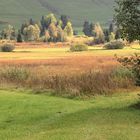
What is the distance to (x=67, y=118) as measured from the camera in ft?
83.8

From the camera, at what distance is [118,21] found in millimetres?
28688

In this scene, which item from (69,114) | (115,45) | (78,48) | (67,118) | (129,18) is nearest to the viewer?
(67,118)

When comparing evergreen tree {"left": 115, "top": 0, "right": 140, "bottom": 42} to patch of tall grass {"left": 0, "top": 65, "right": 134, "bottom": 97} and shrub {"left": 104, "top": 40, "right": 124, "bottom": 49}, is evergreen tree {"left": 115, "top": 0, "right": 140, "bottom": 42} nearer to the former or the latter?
patch of tall grass {"left": 0, "top": 65, "right": 134, "bottom": 97}

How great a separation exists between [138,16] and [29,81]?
55.4 ft

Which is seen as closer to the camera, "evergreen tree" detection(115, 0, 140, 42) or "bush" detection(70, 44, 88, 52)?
"evergreen tree" detection(115, 0, 140, 42)

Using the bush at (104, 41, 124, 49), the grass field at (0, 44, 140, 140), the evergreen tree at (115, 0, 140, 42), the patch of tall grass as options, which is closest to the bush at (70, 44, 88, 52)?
the bush at (104, 41, 124, 49)

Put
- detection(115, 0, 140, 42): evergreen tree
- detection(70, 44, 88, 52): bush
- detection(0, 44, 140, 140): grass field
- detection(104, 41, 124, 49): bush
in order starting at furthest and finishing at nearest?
detection(104, 41, 124, 49): bush
detection(70, 44, 88, 52): bush
detection(115, 0, 140, 42): evergreen tree
detection(0, 44, 140, 140): grass field

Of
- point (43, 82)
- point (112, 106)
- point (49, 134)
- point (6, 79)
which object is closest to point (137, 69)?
point (112, 106)

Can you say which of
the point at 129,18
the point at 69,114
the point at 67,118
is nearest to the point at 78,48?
the point at 129,18

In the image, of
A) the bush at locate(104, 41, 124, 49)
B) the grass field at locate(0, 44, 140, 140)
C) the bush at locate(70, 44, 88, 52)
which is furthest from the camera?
the bush at locate(104, 41, 124, 49)

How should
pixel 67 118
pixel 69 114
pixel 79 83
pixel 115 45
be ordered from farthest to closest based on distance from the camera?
pixel 115 45, pixel 79 83, pixel 69 114, pixel 67 118

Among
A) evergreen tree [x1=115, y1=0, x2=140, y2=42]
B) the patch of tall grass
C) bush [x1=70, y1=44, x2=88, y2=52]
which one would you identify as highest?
evergreen tree [x1=115, y1=0, x2=140, y2=42]

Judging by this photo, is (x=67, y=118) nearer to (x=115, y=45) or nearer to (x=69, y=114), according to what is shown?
(x=69, y=114)

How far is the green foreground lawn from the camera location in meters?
20.8
